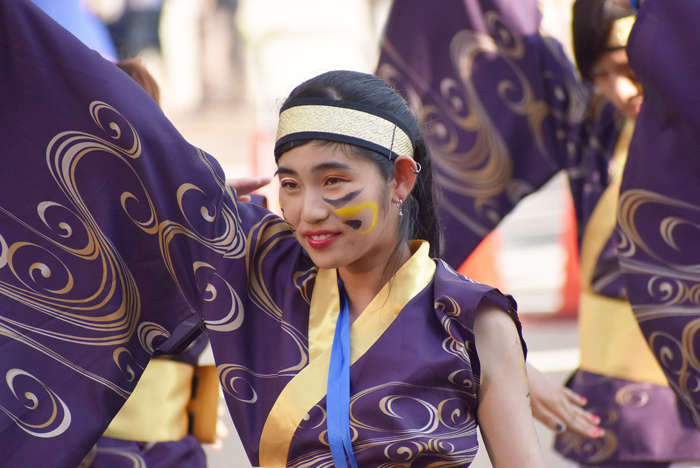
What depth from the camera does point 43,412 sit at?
45.4 inches

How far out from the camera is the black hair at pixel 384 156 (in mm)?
1092

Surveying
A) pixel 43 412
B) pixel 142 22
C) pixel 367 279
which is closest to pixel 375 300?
pixel 367 279

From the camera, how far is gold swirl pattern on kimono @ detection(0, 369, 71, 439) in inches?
44.8

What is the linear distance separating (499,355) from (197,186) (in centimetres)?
50

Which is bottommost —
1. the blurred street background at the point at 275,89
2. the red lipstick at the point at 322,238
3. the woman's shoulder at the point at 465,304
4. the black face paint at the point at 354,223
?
the blurred street background at the point at 275,89

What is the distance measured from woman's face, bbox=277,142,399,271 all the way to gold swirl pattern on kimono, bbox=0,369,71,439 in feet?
A: 1.46

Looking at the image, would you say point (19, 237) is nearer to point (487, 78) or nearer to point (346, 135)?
point (346, 135)

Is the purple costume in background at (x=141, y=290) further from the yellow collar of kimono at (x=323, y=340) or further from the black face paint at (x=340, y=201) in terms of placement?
the black face paint at (x=340, y=201)

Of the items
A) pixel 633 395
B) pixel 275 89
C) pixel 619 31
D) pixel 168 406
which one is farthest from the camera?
pixel 275 89

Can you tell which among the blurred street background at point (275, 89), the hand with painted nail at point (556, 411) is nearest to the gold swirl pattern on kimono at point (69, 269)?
the hand with painted nail at point (556, 411)

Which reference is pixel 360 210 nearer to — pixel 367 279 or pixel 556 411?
pixel 367 279

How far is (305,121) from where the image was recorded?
3.51 ft

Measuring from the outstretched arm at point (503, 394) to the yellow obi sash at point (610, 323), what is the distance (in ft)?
2.78

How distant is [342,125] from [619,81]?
0.90m
